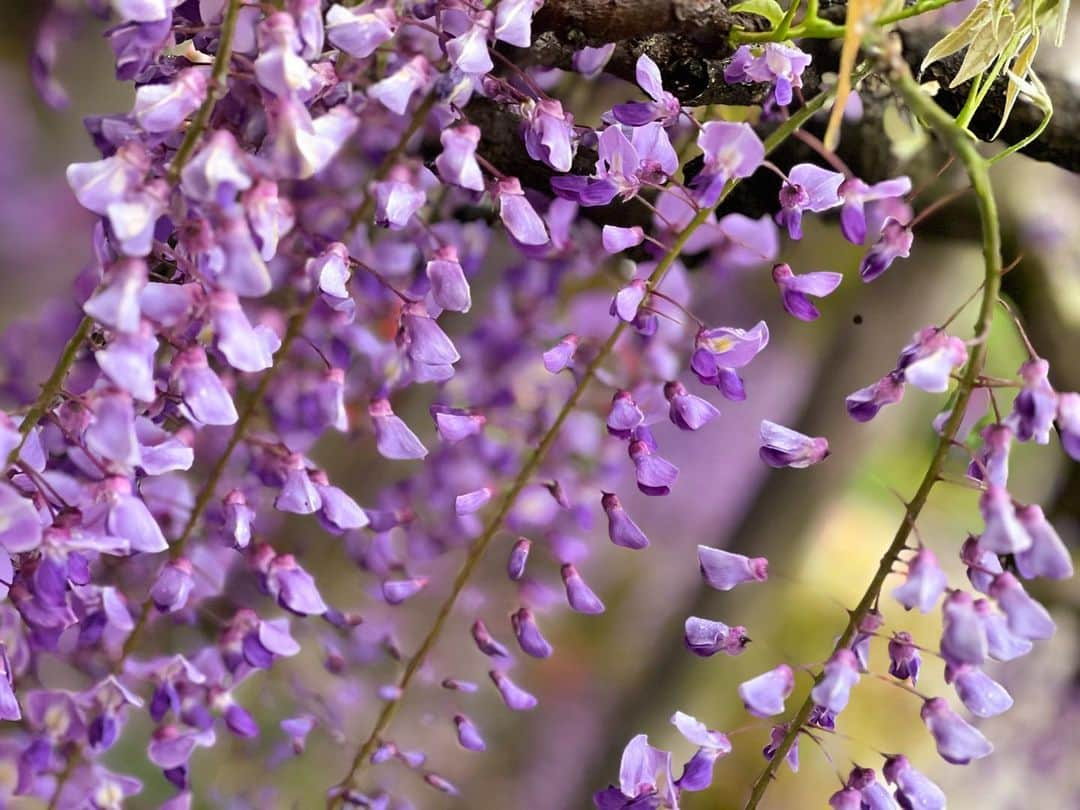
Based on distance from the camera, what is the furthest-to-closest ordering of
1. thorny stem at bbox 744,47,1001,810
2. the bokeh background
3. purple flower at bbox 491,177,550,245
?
the bokeh background < purple flower at bbox 491,177,550,245 < thorny stem at bbox 744,47,1001,810

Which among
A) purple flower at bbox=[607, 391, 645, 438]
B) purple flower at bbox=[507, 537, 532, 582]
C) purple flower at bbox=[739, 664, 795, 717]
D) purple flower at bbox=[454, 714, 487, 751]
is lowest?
purple flower at bbox=[454, 714, 487, 751]

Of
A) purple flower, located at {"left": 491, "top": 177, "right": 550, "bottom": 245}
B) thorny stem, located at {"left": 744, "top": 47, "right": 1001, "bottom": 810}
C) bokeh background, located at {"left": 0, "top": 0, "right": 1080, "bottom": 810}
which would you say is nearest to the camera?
thorny stem, located at {"left": 744, "top": 47, "right": 1001, "bottom": 810}

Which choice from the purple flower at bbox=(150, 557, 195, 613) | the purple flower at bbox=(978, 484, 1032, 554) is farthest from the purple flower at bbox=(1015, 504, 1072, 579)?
the purple flower at bbox=(150, 557, 195, 613)

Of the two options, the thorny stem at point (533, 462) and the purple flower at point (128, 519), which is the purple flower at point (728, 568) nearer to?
the thorny stem at point (533, 462)

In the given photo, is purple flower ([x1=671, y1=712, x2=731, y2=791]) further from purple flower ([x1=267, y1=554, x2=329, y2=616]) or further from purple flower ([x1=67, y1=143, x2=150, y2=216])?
purple flower ([x1=67, y1=143, x2=150, y2=216])

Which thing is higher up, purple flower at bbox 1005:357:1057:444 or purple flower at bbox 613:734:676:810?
purple flower at bbox 1005:357:1057:444

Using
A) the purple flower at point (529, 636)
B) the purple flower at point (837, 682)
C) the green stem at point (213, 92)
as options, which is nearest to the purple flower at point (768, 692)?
the purple flower at point (837, 682)
